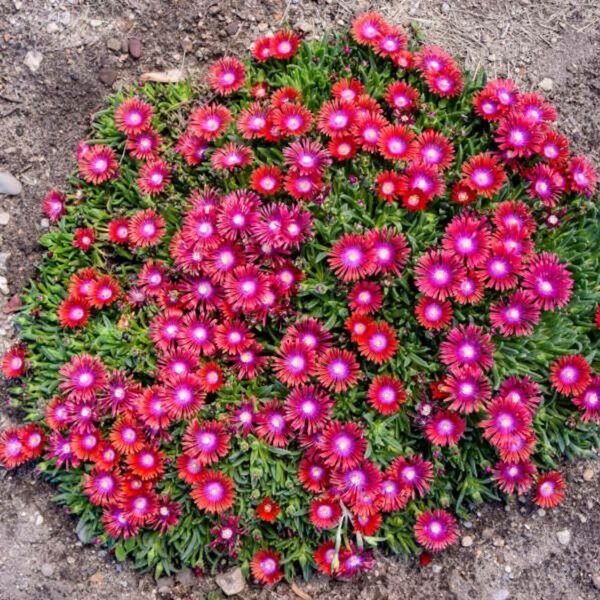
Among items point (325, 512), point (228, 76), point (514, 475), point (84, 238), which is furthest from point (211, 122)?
point (514, 475)

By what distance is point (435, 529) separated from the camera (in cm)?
390

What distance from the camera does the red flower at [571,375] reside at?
12.3ft

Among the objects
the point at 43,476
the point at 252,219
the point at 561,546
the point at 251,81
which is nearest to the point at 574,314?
the point at 561,546

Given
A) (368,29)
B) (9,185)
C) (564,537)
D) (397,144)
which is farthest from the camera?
(9,185)

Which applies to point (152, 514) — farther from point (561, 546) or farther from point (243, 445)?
point (561, 546)

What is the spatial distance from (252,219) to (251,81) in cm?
124

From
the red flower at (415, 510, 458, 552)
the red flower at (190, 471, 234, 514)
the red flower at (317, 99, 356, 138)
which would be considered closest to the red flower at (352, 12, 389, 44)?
the red flower at (317, 99, 356, 138)

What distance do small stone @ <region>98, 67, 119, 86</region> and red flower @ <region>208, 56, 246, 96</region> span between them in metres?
0.95

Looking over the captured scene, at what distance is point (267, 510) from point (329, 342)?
105 centimetres

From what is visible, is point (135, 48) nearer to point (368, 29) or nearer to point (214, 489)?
point (368, 29)

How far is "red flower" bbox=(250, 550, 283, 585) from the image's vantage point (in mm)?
3936

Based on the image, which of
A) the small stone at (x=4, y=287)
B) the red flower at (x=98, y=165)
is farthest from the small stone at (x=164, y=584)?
the red flower at (x=98, y=165)

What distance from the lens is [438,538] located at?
3893 millimetres

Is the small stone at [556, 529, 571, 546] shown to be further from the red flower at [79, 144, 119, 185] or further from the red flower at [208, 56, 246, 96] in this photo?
the red flower at [79, 144, 119, 185]
